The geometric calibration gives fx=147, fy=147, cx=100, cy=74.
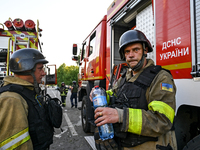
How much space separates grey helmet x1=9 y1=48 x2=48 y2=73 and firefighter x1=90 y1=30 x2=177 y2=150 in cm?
96

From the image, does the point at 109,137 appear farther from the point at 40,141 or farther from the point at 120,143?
the point at 40,141

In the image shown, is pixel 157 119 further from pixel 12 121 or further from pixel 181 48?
pixel 12 121

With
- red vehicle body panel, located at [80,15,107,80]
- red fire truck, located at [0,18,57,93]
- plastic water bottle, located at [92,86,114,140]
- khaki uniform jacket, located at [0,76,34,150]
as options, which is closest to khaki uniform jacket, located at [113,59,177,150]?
plastic water bottle, located at [92,86,114,140]

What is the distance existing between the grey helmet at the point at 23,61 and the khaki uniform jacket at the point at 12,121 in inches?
14.9

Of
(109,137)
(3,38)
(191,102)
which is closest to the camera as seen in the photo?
(109,137)

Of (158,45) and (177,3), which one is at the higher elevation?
(177,3)

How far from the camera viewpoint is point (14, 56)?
5.42 ft

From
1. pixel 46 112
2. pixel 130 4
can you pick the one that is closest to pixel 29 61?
pixel 46 112

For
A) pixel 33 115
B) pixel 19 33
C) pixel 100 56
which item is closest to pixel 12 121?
pixel 33 115

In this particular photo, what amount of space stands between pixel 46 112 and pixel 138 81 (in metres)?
1.09

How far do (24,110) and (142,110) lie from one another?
1008 millimetres

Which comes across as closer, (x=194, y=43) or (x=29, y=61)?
(x=194, y=43)

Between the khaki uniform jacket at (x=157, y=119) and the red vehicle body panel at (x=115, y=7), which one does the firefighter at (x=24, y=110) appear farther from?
the red vehicle body panel at (x=115, y=7)

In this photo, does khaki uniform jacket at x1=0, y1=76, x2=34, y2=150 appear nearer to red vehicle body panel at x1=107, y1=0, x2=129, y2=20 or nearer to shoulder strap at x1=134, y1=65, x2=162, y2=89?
shoulder strap at x1=134, y1=65, x2=162, y2=89
